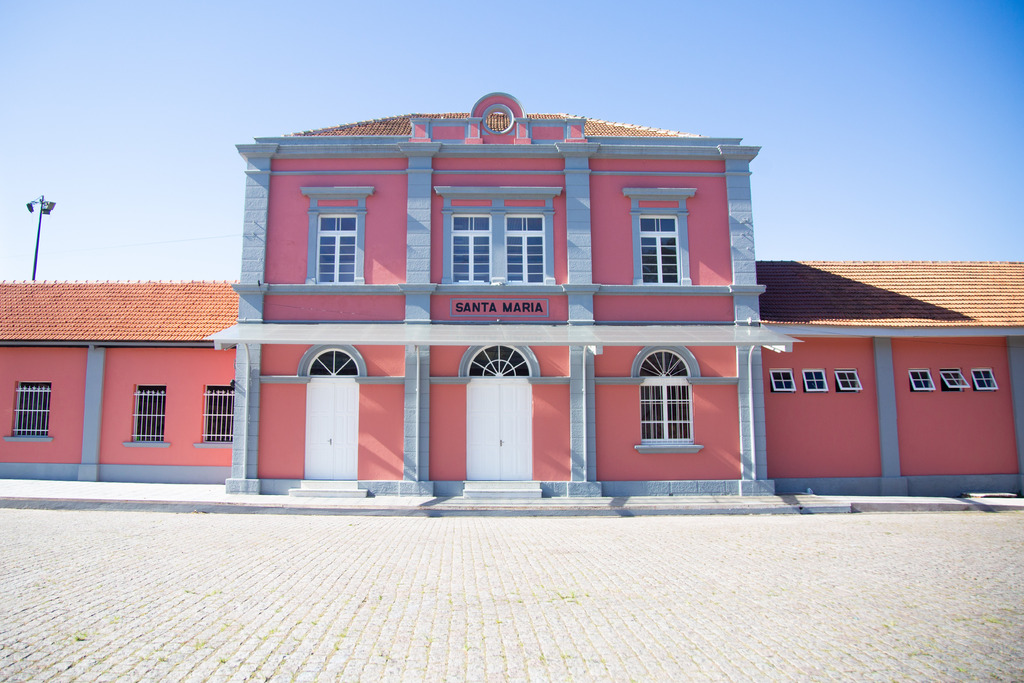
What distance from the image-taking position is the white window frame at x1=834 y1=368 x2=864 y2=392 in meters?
14.1

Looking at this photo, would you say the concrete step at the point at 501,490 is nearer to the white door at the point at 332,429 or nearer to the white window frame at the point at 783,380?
the white door at the point at 332,429

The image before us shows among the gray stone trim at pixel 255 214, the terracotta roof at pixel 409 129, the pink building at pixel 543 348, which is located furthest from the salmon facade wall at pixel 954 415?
the gray stone trim at pixel 255 214

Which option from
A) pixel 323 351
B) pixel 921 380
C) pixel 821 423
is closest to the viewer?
pixel 323 351

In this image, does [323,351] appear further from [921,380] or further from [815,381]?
[921,380]

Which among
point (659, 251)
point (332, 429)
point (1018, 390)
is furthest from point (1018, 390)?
point (332, 429)

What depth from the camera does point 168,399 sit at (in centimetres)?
1530

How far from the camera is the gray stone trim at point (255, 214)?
13844mm

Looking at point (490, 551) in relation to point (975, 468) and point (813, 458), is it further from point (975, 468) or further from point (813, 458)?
point (975, 468)

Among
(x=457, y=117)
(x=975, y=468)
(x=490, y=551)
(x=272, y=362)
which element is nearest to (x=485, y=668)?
(x=490, y=551)

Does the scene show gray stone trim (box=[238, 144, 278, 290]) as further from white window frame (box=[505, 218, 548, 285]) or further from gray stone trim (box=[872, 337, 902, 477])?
gray stone trim (box=[872, 337, 902, 477])

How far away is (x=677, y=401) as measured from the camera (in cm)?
1356

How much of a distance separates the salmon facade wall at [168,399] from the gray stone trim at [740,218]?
12.5 metres

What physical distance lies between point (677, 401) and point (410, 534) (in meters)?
6.86

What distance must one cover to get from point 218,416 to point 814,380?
14.3m
